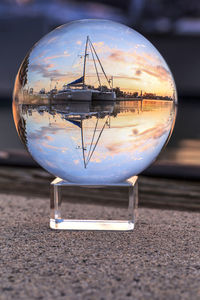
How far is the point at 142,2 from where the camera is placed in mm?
13695

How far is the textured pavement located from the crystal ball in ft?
0.69

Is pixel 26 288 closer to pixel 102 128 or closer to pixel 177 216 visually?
pixel 102 128

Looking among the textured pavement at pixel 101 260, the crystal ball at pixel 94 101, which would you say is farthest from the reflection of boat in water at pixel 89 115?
the textured pavement at pixel 101 260

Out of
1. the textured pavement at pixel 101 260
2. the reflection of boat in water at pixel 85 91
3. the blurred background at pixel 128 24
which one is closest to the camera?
the textured pavement at pixel 101 260

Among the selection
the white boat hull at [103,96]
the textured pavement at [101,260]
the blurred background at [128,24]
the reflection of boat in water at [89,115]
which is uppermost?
the blurred background at [128,24]

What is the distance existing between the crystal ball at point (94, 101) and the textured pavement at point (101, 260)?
0.21 m

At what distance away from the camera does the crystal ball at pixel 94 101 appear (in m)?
1.25

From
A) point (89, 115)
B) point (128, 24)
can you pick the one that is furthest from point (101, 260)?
point (128, 24)

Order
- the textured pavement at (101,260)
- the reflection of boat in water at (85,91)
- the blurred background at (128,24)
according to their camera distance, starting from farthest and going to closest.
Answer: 1. the blurred background at (128,24)
2. the reflection of boat in water at (85,91)
3. the textured pavement at (101,260)

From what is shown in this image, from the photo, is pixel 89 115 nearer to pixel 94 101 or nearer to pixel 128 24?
pixel 94 101

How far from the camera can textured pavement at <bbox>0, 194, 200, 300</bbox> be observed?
0.97m

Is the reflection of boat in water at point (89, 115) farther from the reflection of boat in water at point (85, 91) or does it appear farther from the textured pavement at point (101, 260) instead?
the textured pavement at point (101, 260)

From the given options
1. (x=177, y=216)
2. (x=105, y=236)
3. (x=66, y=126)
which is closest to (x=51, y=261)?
(x=105, y=236)

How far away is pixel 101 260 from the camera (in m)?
1.16
